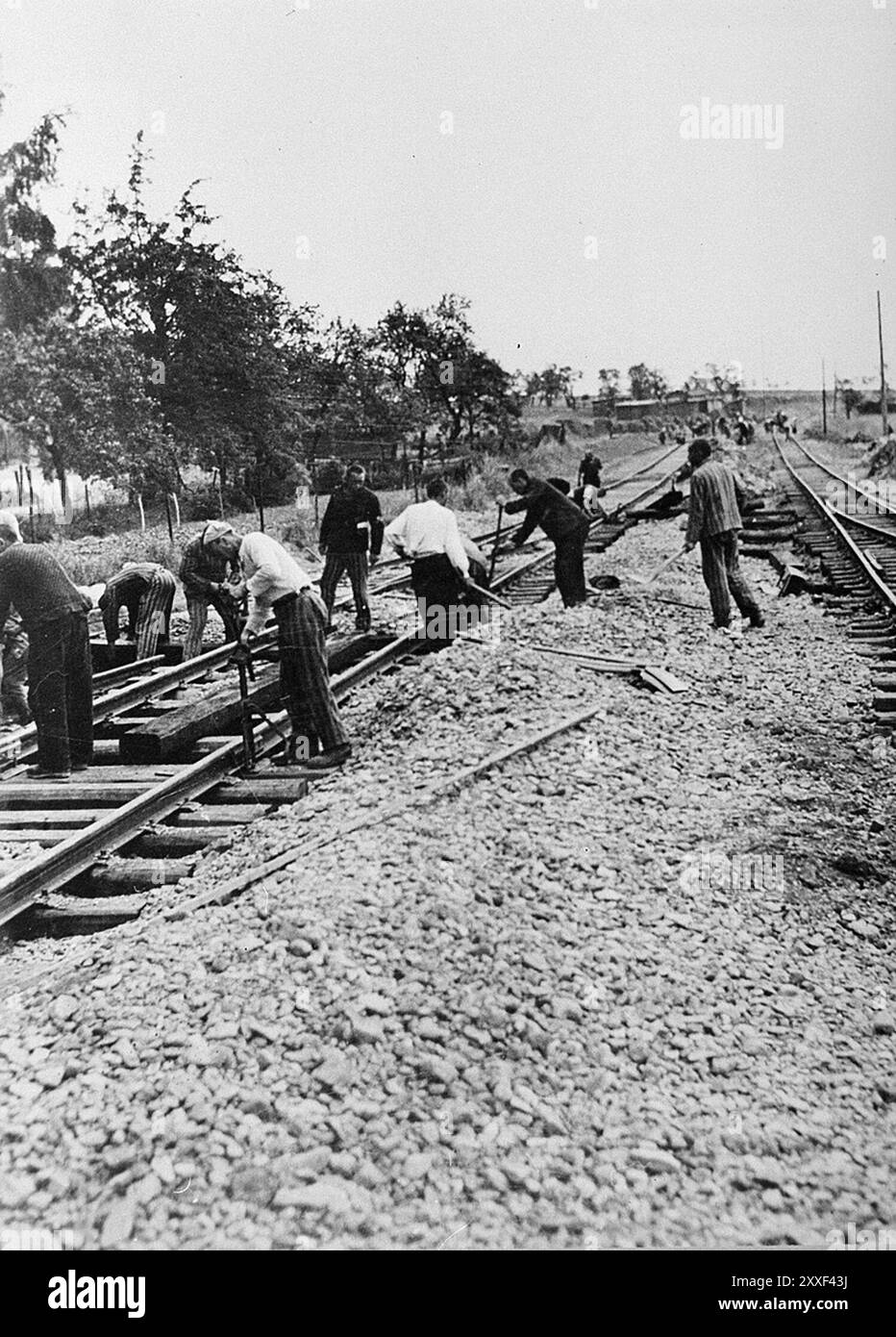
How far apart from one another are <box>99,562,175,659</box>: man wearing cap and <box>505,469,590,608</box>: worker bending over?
337 cm

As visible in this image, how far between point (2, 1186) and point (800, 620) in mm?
8838

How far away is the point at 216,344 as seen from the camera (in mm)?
13484

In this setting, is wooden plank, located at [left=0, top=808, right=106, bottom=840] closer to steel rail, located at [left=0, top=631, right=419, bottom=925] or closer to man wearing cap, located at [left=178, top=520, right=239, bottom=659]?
steel rail, located at [left=0, top=631, right=419, bottom=925]

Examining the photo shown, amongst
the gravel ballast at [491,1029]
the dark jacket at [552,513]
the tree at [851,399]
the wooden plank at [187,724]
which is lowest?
the gravel ballast at [491,1029]

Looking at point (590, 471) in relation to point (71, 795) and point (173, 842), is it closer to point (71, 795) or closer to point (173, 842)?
point (71, 795)

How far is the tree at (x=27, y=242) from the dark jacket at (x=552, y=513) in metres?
4.95

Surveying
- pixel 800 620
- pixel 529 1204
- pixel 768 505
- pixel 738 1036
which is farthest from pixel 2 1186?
pixel 768 505

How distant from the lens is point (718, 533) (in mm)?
9547

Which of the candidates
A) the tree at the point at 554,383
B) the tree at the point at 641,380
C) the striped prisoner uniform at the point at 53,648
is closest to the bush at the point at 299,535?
the striped prisoner uniform at the point at 53,648

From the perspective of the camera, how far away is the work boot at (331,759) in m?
6.42

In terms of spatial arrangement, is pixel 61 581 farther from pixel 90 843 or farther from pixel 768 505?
pixel 768 505

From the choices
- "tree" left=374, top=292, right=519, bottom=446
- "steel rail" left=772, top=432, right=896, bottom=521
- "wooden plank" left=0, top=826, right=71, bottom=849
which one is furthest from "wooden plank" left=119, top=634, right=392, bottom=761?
"tree" left=374, top=292, right=519, bottom=446

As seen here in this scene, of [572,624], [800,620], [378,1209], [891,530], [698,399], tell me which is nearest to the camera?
[378,1209]

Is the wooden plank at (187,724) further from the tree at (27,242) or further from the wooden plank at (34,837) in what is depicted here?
the tree at (27,242)
